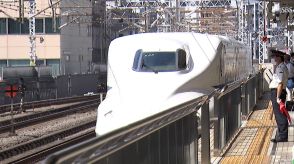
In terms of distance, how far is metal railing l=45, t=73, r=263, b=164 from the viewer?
3.76 m

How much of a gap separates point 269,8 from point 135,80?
393 inches

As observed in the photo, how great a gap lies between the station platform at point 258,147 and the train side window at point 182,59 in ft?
6.65

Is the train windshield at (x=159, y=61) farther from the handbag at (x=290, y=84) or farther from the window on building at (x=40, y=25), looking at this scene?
the window on building at (x=40, y=25)

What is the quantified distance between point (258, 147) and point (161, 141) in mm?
5501

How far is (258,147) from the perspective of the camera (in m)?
11.1

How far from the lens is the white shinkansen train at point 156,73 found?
1205cm

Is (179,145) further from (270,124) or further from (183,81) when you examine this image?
(270,124)

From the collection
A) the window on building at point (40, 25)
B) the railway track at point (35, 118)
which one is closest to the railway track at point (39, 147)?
the railway track at point (35, 118)

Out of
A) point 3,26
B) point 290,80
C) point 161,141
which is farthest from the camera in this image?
point 3,26

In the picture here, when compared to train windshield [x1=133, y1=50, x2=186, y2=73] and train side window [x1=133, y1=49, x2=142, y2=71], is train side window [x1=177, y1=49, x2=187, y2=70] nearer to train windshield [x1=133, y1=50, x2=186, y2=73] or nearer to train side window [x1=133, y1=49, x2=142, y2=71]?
train windshield [x1=133, y1=50, x2=186, y2=73]

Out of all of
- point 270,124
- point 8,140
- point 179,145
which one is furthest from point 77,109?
point 179,145

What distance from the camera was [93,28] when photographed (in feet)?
230

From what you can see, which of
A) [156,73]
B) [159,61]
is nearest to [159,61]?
[159,61]

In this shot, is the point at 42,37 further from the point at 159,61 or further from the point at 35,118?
the point at 159,61
